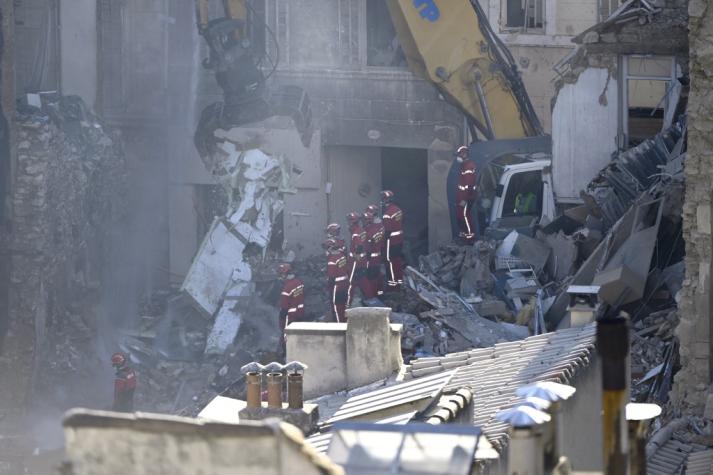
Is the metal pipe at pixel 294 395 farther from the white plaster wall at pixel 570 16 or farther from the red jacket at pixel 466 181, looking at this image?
the white plaster wall at pixel 570 16

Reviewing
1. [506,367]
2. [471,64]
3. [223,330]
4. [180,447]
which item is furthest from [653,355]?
[180,447]

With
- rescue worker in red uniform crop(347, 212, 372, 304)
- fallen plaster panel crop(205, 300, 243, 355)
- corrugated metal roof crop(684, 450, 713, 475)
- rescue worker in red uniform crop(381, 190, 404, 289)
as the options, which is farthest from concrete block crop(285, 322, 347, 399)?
fallen plaster panel crop(205, 300, 243, 355)

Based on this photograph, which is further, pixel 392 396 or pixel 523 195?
pixel 523 195

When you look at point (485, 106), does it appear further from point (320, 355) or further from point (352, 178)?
point (320, 355)

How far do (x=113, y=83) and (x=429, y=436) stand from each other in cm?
2255

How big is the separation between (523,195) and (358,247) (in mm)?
3540

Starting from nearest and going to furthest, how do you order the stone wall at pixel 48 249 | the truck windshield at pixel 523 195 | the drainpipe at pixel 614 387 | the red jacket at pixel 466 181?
the drainpipe at pixel 614 387
the stone wall at pixel 48 249
the red jacket at pixel 466 181
the truck windshield at pixel 523 195

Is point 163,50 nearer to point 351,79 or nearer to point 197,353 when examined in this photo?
point 351,79

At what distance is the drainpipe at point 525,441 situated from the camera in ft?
26.2

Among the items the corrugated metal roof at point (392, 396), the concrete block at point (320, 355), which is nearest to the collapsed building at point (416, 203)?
the corrugated metal roof at point (392, 396)

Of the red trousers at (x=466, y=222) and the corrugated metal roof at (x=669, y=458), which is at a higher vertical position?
the red trousers at (x=466, y=222)

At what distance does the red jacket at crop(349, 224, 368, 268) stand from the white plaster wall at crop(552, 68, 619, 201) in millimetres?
3615

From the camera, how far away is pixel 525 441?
26.2 feet

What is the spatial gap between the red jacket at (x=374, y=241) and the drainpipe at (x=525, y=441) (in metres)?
16.8
